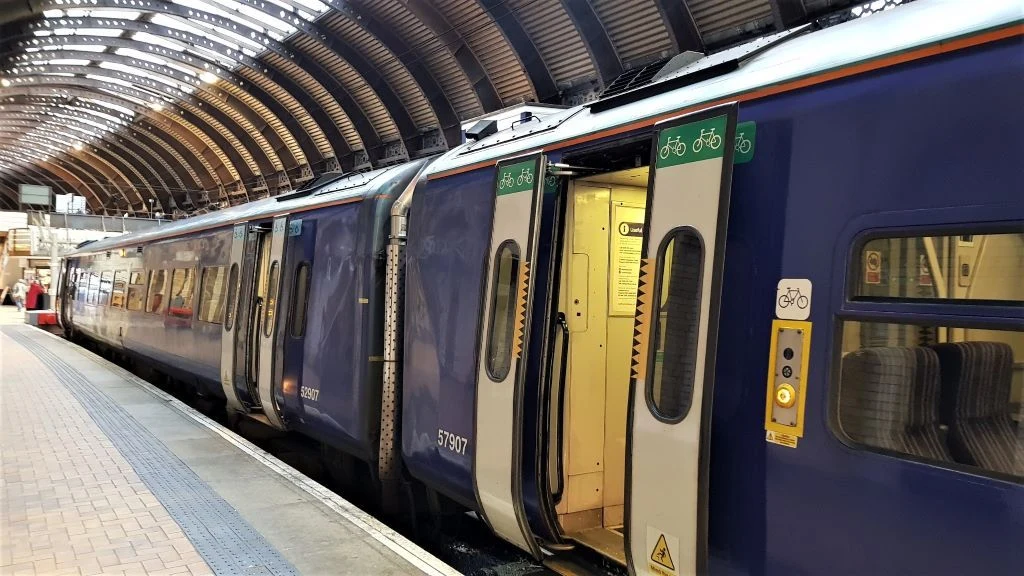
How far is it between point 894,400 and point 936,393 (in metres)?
0.12

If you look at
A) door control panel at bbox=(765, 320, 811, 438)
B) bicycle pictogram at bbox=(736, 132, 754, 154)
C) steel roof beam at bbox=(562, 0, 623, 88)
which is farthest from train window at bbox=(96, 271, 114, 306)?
door control panel at bbox=(765, 320, 811, 438)

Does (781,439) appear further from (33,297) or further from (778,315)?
(33,297)

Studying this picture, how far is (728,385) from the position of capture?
9.64 ft

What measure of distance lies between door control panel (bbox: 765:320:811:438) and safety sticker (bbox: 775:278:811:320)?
0.03 meters

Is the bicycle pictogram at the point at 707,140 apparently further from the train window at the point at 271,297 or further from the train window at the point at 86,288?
the train window at the point at 86,288

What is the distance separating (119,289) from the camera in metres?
14.8

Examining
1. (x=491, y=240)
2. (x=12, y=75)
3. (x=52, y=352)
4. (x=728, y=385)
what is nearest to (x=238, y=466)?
(x=491, y=240)

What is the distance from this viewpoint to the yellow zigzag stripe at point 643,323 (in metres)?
3.22

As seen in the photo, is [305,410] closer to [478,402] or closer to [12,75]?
[478,402]

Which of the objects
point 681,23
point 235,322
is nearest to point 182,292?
point 235,322

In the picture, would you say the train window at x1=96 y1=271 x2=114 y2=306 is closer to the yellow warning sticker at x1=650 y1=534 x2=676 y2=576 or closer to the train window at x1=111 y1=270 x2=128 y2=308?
the train window at x1=111 y1=270 x2=128 y2=308

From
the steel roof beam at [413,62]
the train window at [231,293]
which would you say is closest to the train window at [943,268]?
the train window at [231,293]

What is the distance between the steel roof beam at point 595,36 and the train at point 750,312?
14737mm

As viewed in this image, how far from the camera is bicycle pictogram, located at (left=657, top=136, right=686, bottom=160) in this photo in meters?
3.14
